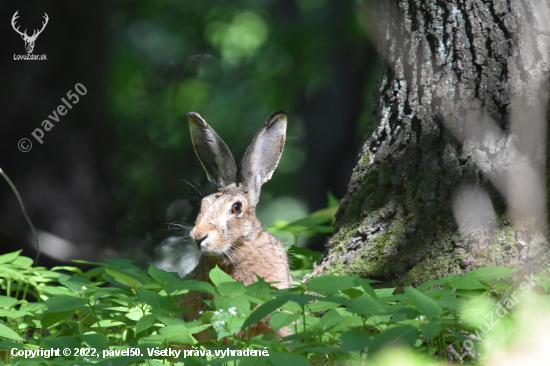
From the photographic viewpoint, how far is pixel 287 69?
29.3 feet

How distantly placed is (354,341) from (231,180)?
2582 mm

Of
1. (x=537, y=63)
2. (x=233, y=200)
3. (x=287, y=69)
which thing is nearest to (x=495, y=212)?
(x=537, y=63)

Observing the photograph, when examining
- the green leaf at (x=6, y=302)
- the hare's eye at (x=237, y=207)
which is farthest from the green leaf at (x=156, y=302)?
the hare's eye at (x=237, y=207)

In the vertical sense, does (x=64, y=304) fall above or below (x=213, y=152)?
below

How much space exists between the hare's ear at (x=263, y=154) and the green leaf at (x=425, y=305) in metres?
2.31

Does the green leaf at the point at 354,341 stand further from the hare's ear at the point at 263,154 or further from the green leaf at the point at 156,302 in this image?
the hare's ear at the point at 263,154

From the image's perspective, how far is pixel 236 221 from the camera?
3662mm

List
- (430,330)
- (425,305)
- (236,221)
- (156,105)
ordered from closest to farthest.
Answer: (430,330), (425,305), (236,221), (156,105)

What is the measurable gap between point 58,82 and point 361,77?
4.38 meters

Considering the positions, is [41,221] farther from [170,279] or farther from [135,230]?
[170,279]

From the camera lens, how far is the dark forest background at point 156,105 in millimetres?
5832

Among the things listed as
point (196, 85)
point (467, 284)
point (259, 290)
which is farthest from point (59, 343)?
point (196, 85)

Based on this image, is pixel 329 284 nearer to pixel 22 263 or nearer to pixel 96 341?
pixel 96 341

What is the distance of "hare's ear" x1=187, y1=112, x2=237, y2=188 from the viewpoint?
3871 millimetres
